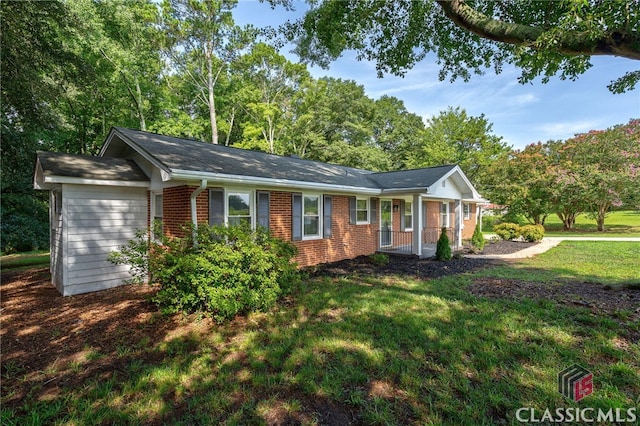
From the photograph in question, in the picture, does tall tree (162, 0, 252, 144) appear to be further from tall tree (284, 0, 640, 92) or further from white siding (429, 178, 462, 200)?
white siding (429, 178, 462, 200)

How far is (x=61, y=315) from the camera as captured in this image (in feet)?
17.8

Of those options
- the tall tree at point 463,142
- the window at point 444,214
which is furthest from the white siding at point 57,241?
the tall tree at point 463,142

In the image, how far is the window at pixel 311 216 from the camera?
9.53 m

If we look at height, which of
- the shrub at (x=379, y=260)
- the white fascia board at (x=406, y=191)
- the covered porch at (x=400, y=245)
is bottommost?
the shrub at (x=379, y=260)

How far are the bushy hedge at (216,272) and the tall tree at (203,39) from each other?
1764cm

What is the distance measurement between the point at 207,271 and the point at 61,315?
3.18 m

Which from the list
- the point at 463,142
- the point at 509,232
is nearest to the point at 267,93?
the point at 463,142

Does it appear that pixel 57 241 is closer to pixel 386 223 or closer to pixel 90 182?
pixel 90 182

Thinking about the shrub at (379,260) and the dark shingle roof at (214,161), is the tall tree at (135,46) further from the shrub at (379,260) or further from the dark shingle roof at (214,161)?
the shrub at (379,260)

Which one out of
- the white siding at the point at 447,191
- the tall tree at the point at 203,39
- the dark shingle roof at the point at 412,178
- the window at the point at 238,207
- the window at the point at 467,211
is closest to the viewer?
the window at the point at 238,207

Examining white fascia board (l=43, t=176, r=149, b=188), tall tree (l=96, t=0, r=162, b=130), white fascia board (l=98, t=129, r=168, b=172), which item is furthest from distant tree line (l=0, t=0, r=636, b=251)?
white fascia board (l=43, t=176, r=149, b=188)

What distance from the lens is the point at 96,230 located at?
706 cm

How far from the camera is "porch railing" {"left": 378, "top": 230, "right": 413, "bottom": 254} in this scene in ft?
40.7

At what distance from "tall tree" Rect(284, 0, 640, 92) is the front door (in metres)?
5.84
